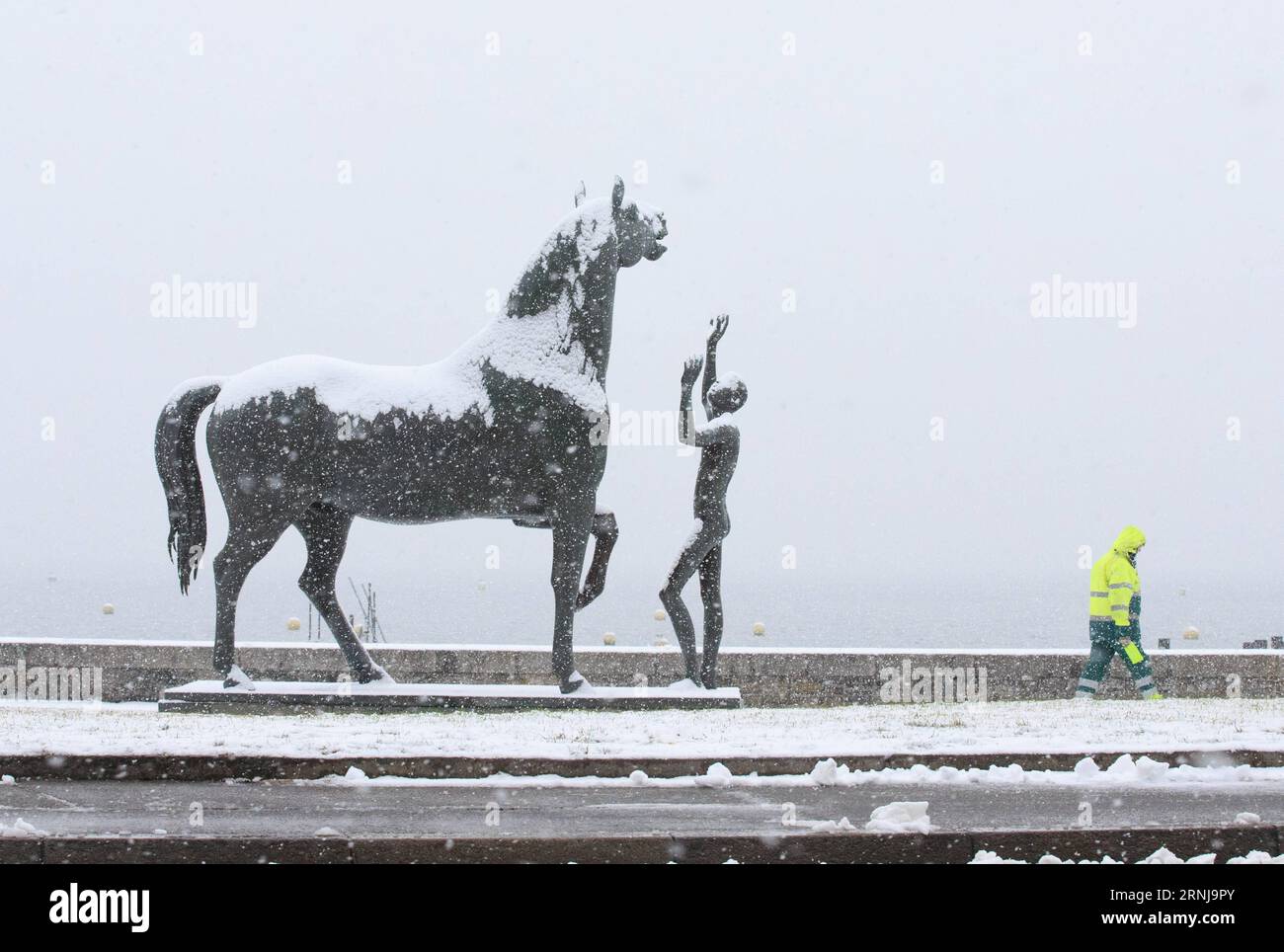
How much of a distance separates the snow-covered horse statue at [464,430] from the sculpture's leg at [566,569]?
1 cm

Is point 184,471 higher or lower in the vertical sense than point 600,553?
higher

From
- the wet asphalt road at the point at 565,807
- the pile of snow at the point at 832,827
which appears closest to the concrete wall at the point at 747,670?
the wet asphalt road at the point at 565,807

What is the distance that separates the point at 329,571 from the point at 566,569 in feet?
6.93

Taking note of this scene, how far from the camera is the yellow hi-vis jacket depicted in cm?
1239

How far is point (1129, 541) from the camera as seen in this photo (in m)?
13.0

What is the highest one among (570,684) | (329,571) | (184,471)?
(184,471)

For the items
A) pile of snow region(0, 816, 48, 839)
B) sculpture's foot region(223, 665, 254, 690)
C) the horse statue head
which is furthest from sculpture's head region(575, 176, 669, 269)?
pile of snow region(0, 816, 48, 839)

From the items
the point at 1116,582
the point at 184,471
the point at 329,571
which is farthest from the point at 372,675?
the point at 1116,582

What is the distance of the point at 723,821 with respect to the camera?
639cm

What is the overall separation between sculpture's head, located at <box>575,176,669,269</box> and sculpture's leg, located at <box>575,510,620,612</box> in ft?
6.86

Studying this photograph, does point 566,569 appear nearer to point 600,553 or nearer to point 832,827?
point 600,553
